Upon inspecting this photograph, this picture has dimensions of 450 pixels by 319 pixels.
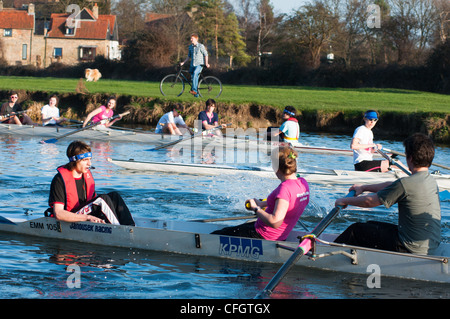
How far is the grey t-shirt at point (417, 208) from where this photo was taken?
228 inches

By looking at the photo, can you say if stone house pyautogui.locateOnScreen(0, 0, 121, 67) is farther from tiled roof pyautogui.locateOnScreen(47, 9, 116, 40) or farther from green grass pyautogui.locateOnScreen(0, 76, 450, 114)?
green grass pyautogui.locateOnScreen(0, 76, 450, 114)

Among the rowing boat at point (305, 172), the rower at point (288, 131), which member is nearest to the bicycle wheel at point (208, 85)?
the rower at point (288, 131)

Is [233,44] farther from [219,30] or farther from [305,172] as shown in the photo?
[305,172]

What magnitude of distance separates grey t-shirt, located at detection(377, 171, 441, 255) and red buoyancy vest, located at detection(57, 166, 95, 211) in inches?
137

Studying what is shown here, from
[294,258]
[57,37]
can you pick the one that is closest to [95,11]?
[57,37]

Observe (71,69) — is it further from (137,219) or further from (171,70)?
(137,219)

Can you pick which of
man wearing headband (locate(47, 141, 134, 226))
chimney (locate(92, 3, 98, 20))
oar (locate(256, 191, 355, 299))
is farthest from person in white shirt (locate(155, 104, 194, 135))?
chimney (locate(92, 3, 98, 20))

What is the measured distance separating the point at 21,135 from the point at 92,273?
12.3 metres

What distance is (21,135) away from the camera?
1784 cm

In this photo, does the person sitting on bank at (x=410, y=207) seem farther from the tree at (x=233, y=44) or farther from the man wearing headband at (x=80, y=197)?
the tree at (x=233, y=44)

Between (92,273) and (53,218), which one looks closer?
(92,273)

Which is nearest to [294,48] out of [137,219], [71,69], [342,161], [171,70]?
[171,70]
